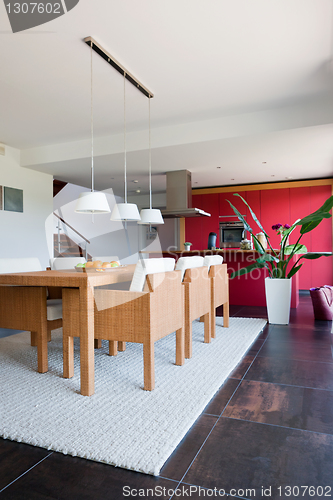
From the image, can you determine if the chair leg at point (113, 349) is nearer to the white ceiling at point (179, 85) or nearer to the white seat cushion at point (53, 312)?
the white seat cushion at point (53, 312)

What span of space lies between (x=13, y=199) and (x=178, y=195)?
281 cm

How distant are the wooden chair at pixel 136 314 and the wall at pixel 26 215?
3.99 metres

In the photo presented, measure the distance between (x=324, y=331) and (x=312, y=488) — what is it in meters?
2.79

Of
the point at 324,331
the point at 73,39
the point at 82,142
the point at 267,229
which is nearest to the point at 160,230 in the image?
the point at 267,229

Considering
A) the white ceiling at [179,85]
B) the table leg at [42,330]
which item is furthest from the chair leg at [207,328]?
the white ceiling at [179,85]

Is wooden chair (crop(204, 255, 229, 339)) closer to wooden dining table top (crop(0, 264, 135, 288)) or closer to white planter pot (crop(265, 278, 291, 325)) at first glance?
white planter pot (crop(265, 278, 291, 325))

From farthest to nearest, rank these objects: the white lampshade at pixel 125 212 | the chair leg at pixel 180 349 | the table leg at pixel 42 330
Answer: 1. the white lampshade at pixel 125 212
2. the chair leg at pixel 180 349
3. the table leg at pixel 42 330

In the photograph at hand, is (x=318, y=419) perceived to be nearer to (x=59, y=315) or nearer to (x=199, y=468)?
(x=199, y=468)

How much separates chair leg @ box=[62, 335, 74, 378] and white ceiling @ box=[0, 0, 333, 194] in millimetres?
2296

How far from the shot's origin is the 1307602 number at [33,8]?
2463mm

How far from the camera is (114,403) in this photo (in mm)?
1973

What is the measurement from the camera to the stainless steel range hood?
6.17m

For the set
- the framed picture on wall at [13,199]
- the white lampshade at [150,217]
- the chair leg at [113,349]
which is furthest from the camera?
the framed picture on wall at [13,199]

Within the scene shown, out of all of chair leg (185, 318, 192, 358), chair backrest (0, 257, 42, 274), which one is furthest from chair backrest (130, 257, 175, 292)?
chair backrest (0, 257, 42, 274)
